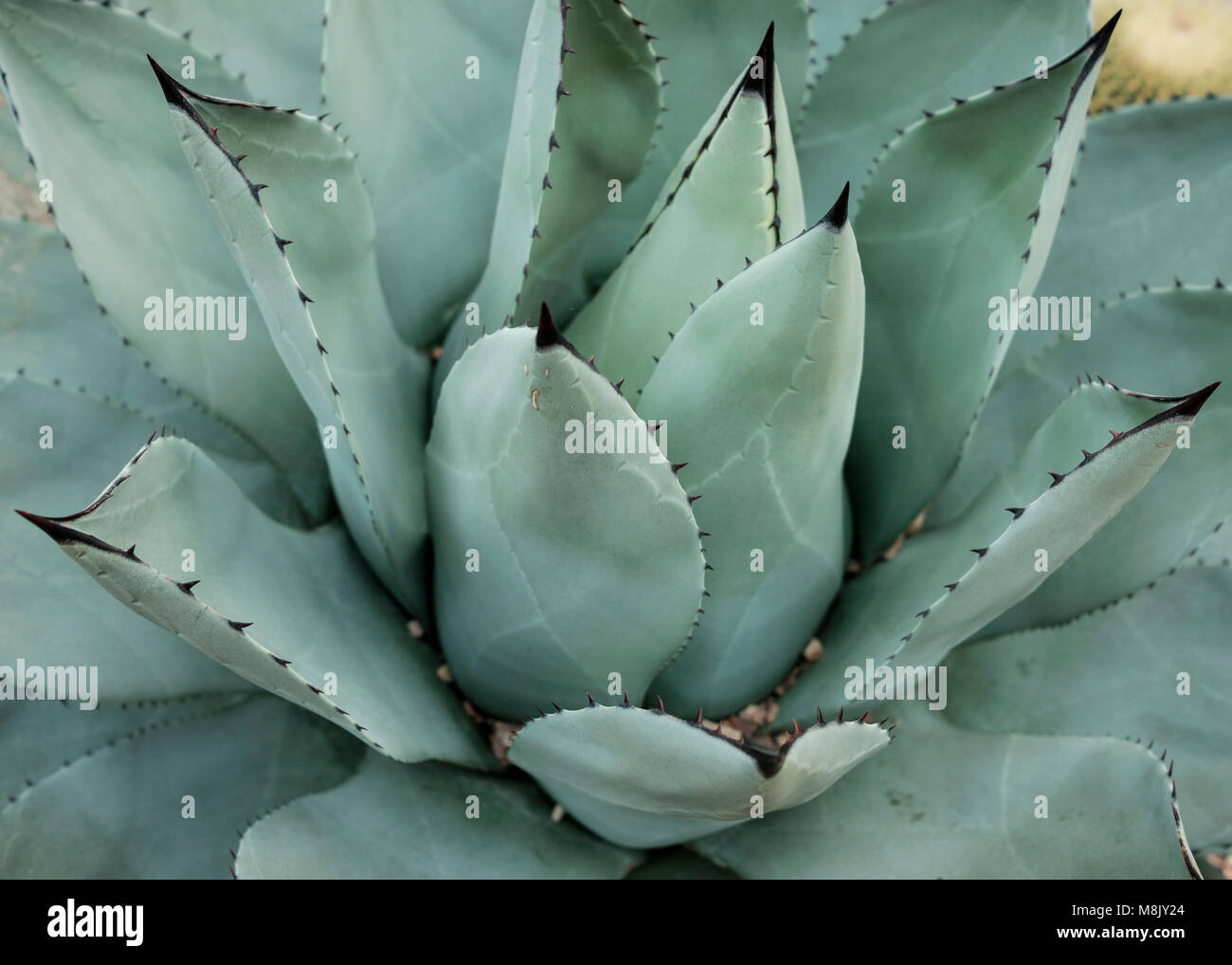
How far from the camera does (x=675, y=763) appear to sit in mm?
662

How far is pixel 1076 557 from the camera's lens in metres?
0.93

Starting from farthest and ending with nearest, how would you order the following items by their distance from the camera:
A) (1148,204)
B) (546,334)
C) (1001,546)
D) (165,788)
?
(1148,204)
(165,788)
(1001,546)
(546,334)

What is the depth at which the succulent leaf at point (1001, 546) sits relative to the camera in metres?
0.66

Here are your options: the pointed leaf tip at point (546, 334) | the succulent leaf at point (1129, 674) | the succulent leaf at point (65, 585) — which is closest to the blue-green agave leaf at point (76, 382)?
the succulent leaf at point (65, 585)

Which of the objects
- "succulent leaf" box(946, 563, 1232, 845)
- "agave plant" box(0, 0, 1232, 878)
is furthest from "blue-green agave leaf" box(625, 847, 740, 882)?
"succulent leaf" box(946, 563, 1232, 845)

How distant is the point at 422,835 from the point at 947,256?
602mm

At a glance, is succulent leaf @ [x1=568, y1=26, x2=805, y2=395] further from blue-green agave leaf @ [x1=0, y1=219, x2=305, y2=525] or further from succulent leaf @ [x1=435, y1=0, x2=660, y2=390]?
blue-green agave leaf @ [x1=0, y1=219, x2=305, y2=525]

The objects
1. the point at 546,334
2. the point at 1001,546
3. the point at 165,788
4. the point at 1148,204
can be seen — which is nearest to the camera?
the point at 546,334

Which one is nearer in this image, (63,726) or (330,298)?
(330,298)

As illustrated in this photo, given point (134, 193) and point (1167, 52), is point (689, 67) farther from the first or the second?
point (1167, 52)

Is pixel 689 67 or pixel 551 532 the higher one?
pixel 689 67
